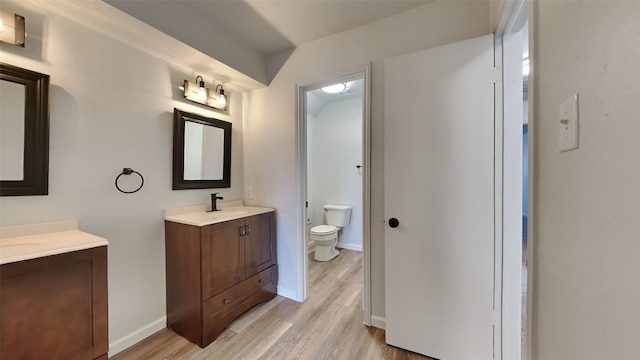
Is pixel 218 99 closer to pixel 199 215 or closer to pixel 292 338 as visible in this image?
pixel 199 215

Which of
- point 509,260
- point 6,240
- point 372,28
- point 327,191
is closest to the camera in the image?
point 6,240

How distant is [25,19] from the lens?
125 cm

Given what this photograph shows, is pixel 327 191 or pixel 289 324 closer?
pixel 289 324

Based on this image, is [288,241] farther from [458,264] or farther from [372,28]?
[372,28]

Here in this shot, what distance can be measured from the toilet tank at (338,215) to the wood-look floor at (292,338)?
4.53ft

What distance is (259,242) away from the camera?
2143 millimetres

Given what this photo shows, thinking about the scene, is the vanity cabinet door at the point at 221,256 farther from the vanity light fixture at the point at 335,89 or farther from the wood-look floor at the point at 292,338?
the vanity light fixture at the point at 335,89

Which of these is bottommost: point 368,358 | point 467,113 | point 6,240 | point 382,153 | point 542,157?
point 368,358

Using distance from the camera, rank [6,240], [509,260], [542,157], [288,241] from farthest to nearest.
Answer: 1. [288,241]
2. [509,260]
3. [6,240]
4. [542,157]

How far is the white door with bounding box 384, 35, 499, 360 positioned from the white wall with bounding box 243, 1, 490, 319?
0.21 meters

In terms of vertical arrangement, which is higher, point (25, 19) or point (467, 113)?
point (25, 19)

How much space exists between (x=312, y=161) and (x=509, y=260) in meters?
2.95

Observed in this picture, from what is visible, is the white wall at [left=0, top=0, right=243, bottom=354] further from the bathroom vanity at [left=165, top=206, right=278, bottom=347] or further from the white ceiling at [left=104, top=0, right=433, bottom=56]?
the white ceiling at [left=104, top=0, right=433, bottom=56]

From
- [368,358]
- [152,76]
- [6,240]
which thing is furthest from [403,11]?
[6,240]
